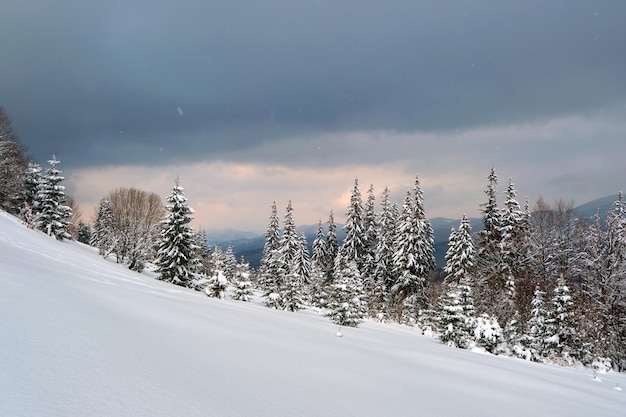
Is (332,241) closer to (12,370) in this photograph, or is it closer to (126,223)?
(126,223)

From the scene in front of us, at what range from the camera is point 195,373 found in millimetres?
2994

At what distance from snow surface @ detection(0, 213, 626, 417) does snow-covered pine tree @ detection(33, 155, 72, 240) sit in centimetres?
3214

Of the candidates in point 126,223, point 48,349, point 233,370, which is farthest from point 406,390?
point 126,223

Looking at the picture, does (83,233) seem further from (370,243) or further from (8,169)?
(370,243)

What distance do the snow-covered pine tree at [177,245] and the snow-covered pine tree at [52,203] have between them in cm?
1213

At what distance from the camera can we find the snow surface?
213 centimetres

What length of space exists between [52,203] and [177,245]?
1473 cm

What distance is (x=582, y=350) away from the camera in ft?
63.2

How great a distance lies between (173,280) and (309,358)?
23531 mm

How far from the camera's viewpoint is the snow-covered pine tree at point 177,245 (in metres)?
26.0

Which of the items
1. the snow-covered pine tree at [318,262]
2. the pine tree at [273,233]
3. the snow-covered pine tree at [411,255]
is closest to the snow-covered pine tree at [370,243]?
the snow-covered pine tree at [411,255]

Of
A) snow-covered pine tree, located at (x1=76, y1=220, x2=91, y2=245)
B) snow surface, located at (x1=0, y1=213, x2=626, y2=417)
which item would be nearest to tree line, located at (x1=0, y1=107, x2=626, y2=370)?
snow surface, located at (x1=0, y1=213, x2=626, y2=417)

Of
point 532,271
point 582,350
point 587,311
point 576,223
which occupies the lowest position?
point 582,350

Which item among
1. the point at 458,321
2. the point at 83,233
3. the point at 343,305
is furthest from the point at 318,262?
the point at 83,233
